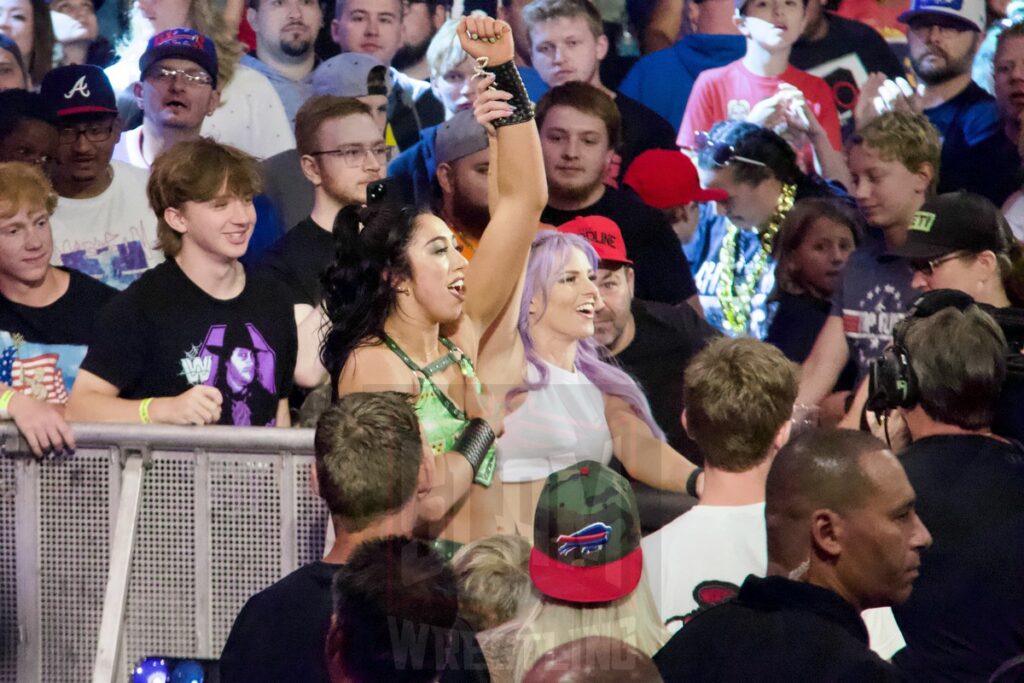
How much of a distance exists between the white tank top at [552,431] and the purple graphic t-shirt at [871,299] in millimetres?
1298

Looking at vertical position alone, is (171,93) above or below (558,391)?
above

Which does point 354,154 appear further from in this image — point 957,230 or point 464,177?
point 957,230

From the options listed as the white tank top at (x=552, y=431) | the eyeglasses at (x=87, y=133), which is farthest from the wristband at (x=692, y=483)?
the eyeglasses at (x=87, y=133)

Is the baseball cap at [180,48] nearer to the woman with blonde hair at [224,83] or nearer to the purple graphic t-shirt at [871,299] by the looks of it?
the woman with blonde hair at [224,83]

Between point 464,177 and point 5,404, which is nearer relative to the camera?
point 5,404

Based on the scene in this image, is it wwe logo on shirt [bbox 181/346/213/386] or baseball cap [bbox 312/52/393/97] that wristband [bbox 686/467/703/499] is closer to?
wwe logo on shirt [bbox 181/346/213/386]

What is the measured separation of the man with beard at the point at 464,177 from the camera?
16.5 feet

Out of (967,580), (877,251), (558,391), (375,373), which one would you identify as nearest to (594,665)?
(967,580)

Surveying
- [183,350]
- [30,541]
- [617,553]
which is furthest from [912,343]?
[30,541]

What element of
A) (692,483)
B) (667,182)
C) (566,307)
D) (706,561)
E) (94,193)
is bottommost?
(692,483)

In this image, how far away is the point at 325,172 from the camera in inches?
206

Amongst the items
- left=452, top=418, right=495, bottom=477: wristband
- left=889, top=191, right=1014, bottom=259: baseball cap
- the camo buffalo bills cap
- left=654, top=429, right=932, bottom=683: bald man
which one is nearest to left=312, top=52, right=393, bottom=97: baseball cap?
left=889, top=191, right=1014, bottom=259: baseball cap

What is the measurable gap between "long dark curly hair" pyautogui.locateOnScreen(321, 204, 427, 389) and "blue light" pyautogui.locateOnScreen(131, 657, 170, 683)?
891 mm

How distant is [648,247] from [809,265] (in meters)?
0.61
